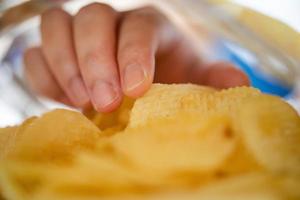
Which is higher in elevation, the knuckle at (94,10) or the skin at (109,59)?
the knuckle at (94,10)

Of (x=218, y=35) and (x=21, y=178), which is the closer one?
(x=21, y=178)

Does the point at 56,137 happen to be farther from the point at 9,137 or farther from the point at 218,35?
the point at 218,35

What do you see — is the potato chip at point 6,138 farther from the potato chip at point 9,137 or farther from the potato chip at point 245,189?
the potato chip at point 245,189

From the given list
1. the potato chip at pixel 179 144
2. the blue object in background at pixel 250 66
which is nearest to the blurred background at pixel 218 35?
the blue object in background at pixel 250 66

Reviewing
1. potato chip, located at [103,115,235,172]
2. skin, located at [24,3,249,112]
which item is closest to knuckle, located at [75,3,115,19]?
skin, located at [24,3,249,112]

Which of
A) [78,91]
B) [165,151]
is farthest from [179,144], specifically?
[78,91]
